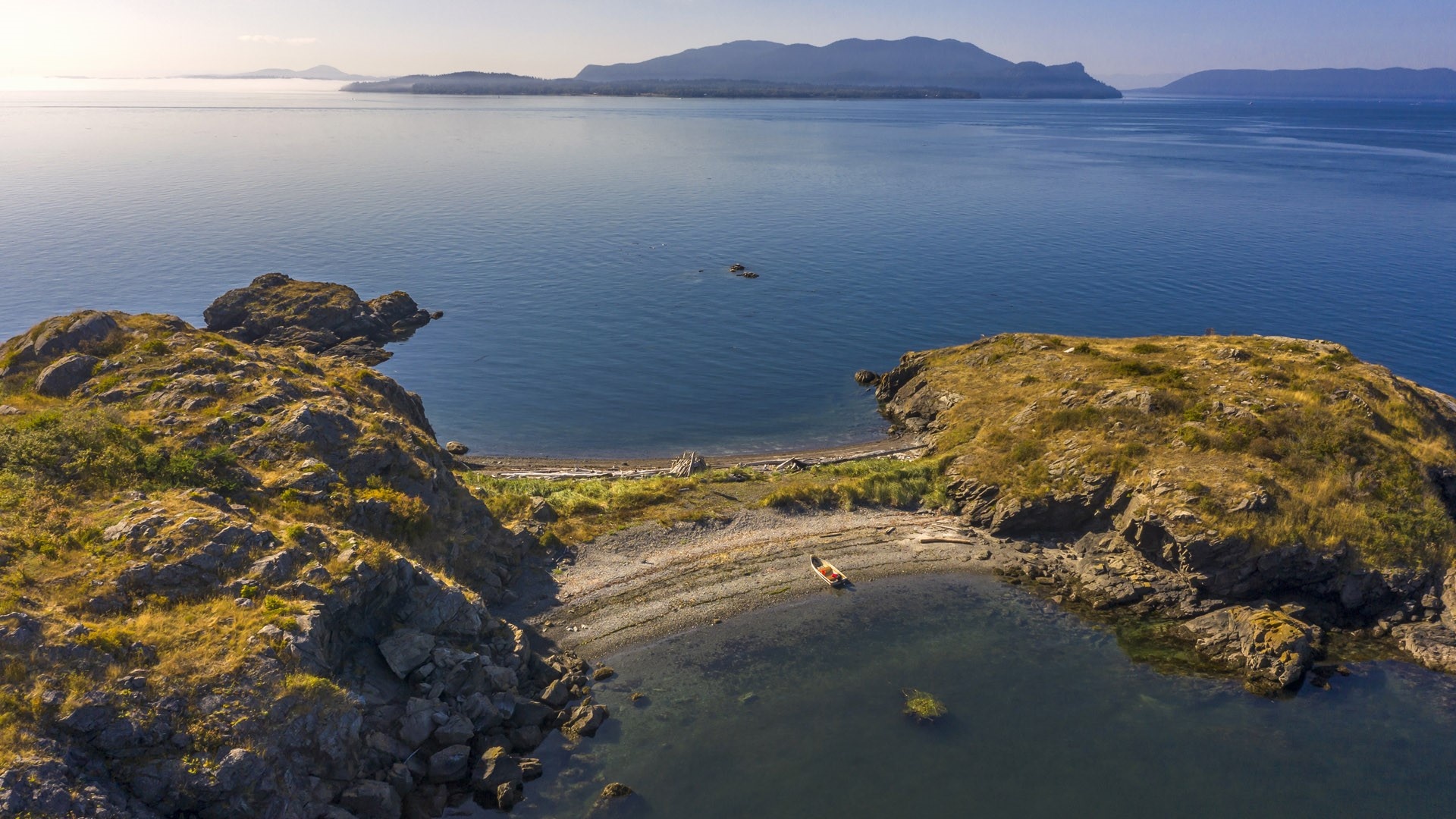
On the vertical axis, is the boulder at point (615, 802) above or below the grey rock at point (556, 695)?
below

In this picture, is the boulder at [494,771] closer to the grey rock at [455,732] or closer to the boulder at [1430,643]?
the grey rock at [455,732]

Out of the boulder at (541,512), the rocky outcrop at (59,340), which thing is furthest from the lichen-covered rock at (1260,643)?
the rocky outcrop at (59,340)

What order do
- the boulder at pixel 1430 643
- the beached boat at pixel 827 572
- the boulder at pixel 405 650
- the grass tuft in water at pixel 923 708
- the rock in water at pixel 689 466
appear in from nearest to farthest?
the boulder at pixel 405 650, the grass tuft in water at pixel 923 708, the boulder at pixel 1430 643, the beached boat at pixel 827 572, the rock in water at pixel 689 466

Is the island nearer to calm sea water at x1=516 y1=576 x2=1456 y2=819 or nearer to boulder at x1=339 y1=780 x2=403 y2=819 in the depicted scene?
boulder at x1=339 y1=780 x2=403 y2=819

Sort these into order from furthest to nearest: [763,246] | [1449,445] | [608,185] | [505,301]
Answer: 1. [608,185]
2. [763,246]
3. [505,301]
4. [1449,445]

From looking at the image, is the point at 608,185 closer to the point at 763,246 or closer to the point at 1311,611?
the point at 763,246

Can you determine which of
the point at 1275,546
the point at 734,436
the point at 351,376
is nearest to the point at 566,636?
the point at 351,376

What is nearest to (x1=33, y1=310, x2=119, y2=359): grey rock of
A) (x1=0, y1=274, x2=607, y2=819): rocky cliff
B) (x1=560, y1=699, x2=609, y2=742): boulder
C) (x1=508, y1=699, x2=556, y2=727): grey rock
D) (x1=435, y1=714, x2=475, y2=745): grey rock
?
(x1=0, y1=274, x2=607, y2=819): rocky cliff
